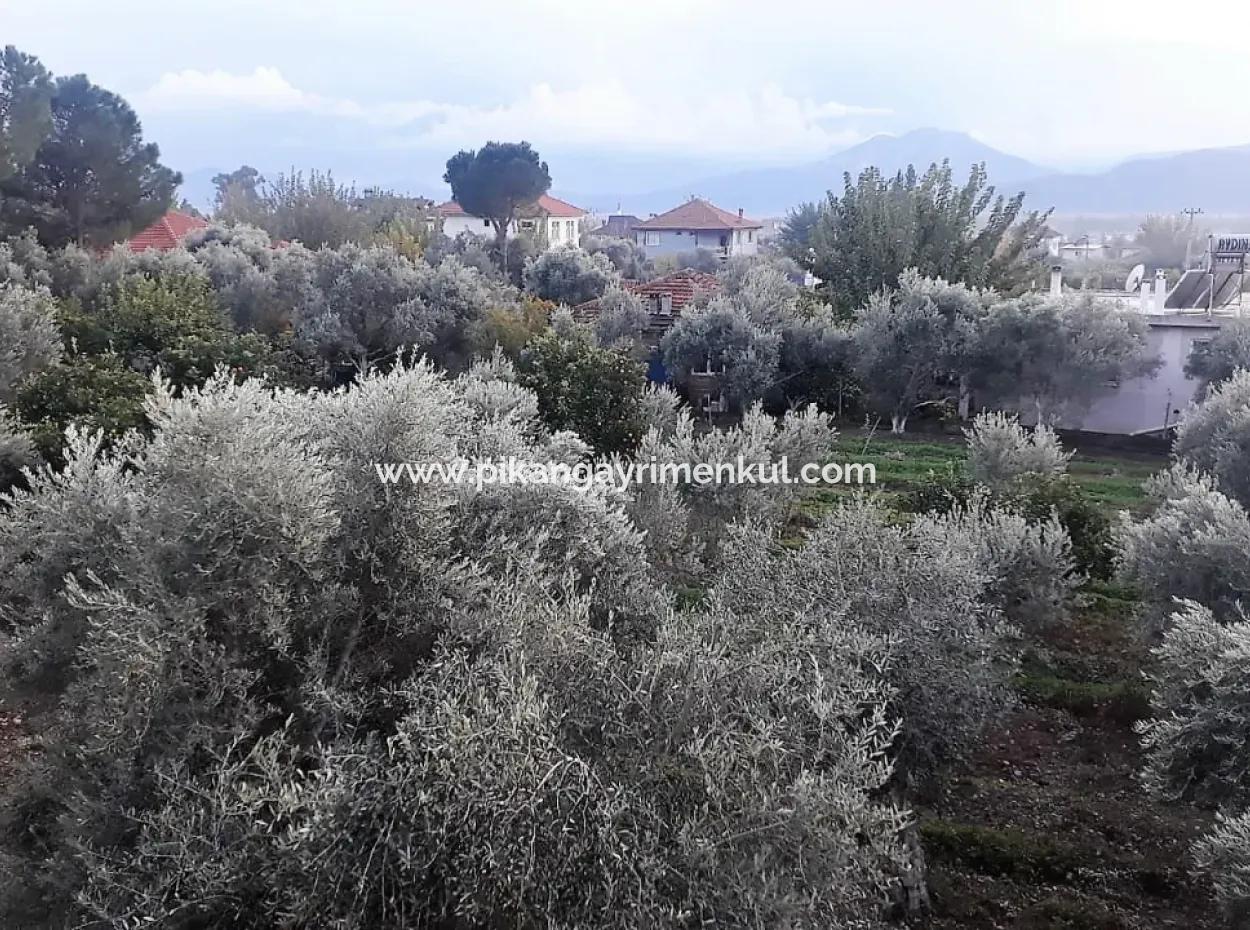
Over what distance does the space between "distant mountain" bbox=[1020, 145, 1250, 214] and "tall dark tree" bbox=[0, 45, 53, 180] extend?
137910mm

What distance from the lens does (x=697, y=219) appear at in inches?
2692

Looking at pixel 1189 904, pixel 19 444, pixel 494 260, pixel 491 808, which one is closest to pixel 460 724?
pixel 491 808

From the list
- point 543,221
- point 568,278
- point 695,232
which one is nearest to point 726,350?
point 568,278

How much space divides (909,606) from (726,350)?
54.1 feet

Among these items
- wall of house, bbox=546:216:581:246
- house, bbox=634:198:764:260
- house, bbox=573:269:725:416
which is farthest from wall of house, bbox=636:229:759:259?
house, bbox=573:269:725:416

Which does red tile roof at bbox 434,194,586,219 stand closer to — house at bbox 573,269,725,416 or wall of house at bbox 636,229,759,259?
wall of house at bbox 636,229,759,259

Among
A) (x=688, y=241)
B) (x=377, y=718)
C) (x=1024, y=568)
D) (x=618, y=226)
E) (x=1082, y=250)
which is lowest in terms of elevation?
(x=1024, y=568)

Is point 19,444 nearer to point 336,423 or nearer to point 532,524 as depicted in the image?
point 336,423

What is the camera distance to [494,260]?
48.2 meters

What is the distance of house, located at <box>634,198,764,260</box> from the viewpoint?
67.2 meters

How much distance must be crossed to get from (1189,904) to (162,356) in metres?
18.0

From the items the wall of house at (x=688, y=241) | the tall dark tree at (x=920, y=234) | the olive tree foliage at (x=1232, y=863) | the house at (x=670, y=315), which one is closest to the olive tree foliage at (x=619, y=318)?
the house at (x=670, y=315)

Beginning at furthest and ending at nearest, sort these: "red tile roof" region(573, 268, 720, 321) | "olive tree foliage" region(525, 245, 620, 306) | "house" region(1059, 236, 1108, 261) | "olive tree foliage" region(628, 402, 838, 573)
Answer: "house" region(1059, 236, 1108, 261), "olive tree foliage" region(525, 245, 620, 306), "red tile roof" region(573, 268, 720, 321), "olive tree foliage" region(628, 402, 838, 573)

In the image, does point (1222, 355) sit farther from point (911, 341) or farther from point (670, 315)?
point (670, 315)
